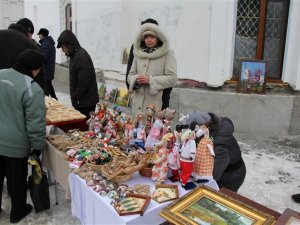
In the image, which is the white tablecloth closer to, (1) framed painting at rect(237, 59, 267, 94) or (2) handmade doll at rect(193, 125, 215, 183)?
(2) handmade doll at rect(193, 125, 215, 183)

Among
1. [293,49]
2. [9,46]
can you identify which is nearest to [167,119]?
[9,46]

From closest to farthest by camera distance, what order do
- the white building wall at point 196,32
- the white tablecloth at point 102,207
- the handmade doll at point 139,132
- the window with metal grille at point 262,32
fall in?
the white tablecloth at point 102,207
the handmade doll at point 139,132
the white building wall at point 196,32
the window with metal grille at point 262,32

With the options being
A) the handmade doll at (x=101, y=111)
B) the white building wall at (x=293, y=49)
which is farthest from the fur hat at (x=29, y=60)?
the white building wall at (x=293, y=49)

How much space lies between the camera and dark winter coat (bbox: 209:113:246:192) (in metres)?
2.57

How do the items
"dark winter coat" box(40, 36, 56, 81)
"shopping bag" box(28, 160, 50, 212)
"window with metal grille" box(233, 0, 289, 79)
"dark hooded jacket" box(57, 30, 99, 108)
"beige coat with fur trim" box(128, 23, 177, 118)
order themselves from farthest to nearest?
"dark winter coat" box(40, 36, 56, 81)
"window with metal grille" box(233, 0, 289, 79)
"dark hooded jacket" box(57, 30, 99, 108)
"beige coat with fur trim" box(128, 23, 177, 118)
"shopping bag" box(28, 160, 50, 212)

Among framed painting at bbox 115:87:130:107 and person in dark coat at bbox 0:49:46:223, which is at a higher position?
person in dark coat at bbox 0:49:46:223

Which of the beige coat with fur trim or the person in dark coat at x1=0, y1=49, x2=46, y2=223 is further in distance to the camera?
the beige coat with fur trim

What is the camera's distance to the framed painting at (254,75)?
5.65m

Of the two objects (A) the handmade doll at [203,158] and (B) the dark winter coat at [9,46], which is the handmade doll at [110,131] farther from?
(B) the dark winter coat at [9,46]

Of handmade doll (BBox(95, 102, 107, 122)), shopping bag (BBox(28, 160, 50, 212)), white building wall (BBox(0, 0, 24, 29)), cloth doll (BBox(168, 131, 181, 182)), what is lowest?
shopping bag (BBox(28, 160, 50, 212))

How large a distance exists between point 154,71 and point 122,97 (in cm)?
390

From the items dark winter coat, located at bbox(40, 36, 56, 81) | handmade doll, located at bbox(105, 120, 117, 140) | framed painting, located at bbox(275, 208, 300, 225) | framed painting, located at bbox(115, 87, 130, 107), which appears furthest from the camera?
framed painting, located at bbox(115, 87, 130, 107)

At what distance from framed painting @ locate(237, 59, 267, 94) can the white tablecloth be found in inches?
147

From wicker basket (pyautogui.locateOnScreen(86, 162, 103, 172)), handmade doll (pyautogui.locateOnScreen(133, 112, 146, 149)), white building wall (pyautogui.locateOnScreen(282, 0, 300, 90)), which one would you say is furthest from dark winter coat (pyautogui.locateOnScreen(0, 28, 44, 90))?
white building wall (pyautogui.locateOnScreen(282, 0, 300, 90))
